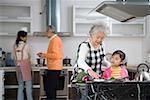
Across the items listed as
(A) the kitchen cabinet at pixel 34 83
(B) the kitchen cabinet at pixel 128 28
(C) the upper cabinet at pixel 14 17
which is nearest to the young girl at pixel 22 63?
(A) the kitchen cabinet at pixel 34 83

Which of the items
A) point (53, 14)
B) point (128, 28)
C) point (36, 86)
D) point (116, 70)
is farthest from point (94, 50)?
point (128, 28)

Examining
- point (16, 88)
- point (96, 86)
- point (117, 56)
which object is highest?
point (117, 56)

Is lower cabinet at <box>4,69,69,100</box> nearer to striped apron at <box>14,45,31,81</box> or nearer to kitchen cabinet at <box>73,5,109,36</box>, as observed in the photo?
striped apron at <box>14,45,31,81</box>

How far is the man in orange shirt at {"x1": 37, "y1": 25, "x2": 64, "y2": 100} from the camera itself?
16.4 ft

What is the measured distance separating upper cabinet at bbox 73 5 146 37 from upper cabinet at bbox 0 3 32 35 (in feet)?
3.04

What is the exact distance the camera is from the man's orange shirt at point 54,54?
499 cm

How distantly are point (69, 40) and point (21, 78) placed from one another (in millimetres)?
1400

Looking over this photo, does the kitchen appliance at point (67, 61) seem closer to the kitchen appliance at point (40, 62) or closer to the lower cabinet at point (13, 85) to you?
the kitchen appliance at point (40, 62)

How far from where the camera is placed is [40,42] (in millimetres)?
6527

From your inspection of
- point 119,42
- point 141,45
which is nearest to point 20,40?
point 119,42

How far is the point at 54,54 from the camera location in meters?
5.02

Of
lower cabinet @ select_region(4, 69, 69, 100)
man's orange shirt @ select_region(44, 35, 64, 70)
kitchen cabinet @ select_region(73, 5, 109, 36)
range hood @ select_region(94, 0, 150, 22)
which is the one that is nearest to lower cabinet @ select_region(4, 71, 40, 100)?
lower cabinet @ select_region(4, 69, 69, 100)

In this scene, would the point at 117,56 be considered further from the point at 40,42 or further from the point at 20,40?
the point at 40,42

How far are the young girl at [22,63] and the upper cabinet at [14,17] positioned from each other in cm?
76
